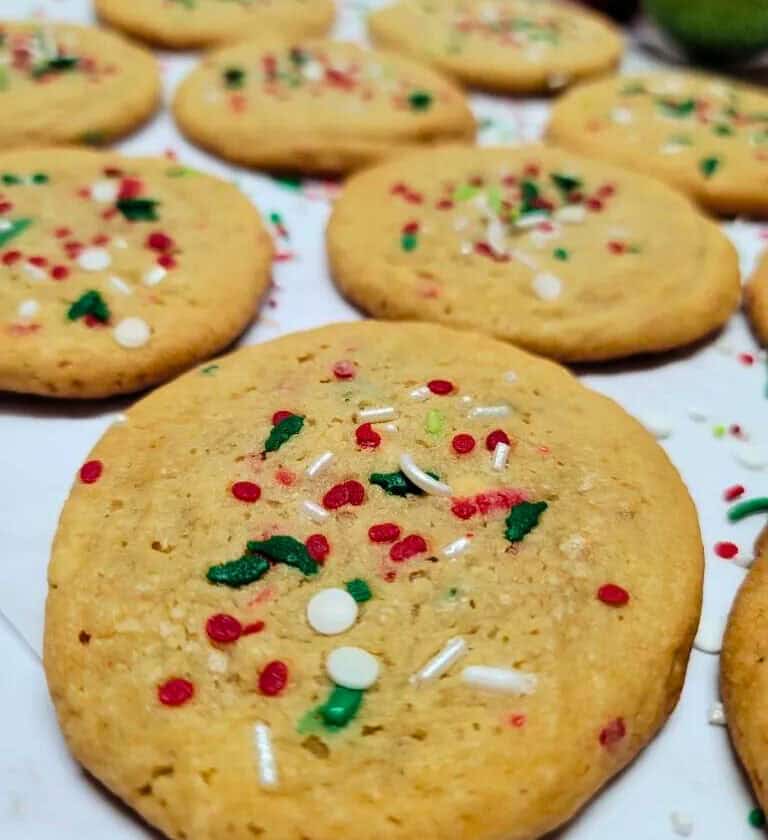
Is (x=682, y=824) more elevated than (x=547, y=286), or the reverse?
(x=547, y=286)

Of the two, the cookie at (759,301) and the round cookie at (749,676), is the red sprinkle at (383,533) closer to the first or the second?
the round cookie at (749,676)

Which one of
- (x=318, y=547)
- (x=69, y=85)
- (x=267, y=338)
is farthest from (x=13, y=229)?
(x=318, y=547)

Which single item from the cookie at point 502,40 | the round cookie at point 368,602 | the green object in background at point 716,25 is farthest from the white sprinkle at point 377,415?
the green object in background at point 716,25

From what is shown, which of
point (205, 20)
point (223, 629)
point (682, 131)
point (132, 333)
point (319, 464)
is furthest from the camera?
point (205, 20)

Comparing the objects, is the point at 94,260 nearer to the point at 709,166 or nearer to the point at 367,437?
the point at 367,437

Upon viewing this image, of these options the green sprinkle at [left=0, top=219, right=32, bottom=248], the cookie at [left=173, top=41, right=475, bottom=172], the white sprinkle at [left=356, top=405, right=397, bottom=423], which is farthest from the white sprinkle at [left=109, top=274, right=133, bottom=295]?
the cookie at [left=173, top=41, right=475, bottom=172]

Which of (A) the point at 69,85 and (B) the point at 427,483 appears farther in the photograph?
(A) the point at 69,85

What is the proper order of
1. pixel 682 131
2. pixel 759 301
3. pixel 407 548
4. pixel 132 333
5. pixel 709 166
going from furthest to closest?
pixel 682 131, pixel 709 166, pixel 759 301, pixel 132 333, pixel 407 548
